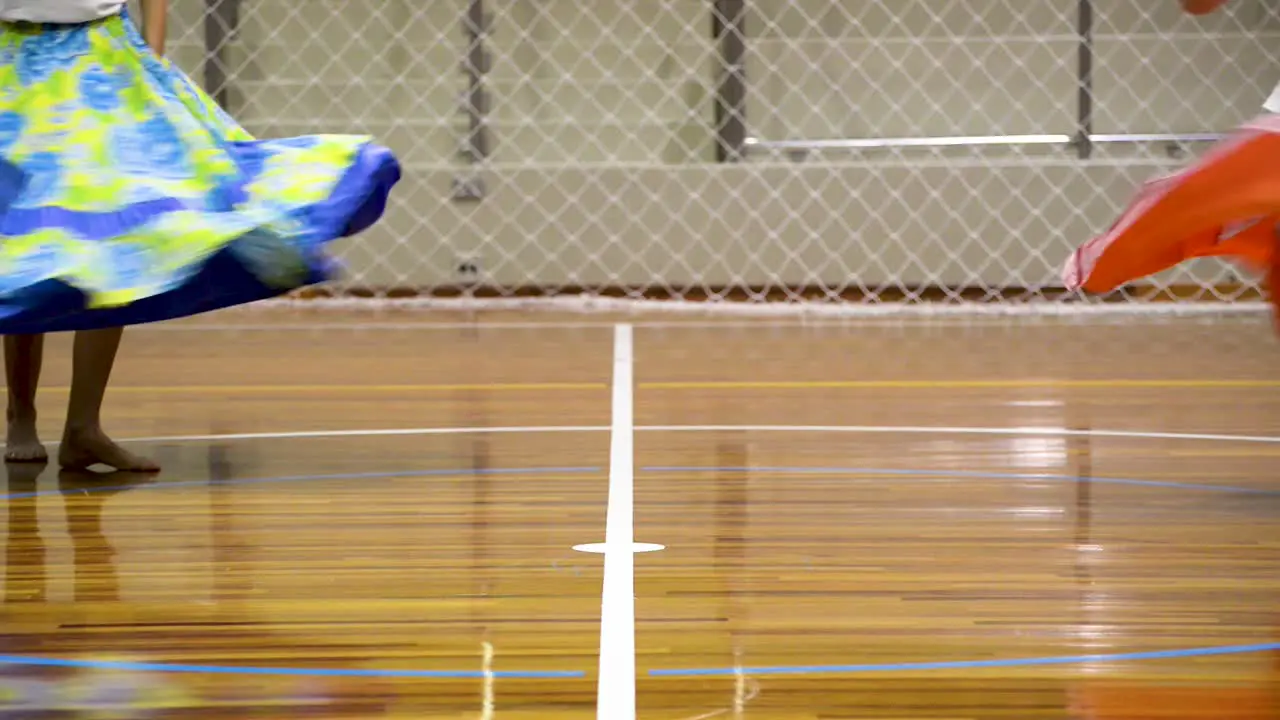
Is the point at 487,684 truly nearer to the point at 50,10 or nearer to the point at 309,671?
the point at 309,671

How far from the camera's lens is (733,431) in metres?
2.34

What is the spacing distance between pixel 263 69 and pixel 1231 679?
416 cm

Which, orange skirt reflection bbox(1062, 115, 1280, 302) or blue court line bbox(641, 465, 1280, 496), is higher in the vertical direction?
orange skirt reflection bbox(1062, 115, 1280, 302)

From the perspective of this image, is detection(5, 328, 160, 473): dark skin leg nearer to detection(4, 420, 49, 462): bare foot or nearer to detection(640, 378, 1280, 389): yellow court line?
detection(4, 420, 49, 462): bare foot

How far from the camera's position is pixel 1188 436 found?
89.9 inches

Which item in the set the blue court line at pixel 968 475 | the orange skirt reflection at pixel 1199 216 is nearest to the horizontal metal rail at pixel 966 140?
the blue court line at pixel 968 475

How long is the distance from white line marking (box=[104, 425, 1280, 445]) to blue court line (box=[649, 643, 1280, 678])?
109 cm

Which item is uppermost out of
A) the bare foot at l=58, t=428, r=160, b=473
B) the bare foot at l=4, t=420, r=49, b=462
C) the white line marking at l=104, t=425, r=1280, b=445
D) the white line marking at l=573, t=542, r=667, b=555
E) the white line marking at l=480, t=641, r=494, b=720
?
the white line marking at l=104, t=425, r=1280, b=445

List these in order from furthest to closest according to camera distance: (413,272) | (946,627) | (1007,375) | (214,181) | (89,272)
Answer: (413,272), (1007,375), (214,181), (89,272), (946,627)

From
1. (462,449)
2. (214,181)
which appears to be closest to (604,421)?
(462,449)

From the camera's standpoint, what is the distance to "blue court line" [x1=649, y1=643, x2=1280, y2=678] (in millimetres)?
1148

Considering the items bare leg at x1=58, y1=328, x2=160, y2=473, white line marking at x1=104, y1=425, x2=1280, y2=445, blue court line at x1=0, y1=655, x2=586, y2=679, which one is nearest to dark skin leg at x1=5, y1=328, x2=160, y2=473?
bare leg at x1=58, y1=328, x2=160, y2=473

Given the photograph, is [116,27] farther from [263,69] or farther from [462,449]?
[263,69]

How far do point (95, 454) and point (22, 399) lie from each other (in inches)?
6.0
